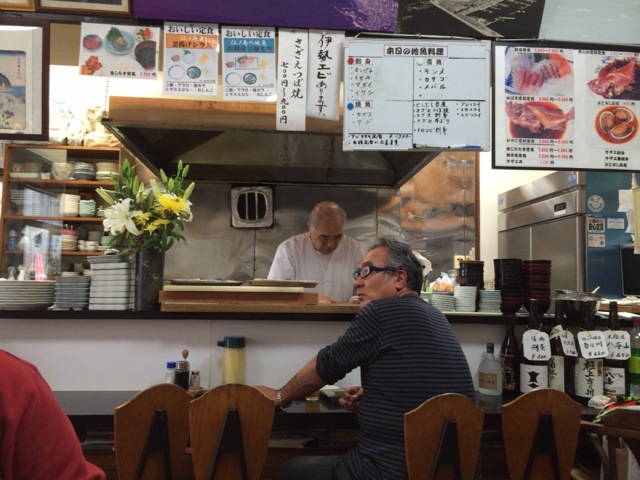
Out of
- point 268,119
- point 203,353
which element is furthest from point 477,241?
point 203,353

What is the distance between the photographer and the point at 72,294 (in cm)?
238

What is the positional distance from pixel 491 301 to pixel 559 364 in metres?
0.42

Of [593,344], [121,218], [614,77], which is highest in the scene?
[614,77]

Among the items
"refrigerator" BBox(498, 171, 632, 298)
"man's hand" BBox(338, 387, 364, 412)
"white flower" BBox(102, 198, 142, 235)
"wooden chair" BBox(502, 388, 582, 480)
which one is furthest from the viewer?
"refrigerator" BBox(498, 171, 632, 298)

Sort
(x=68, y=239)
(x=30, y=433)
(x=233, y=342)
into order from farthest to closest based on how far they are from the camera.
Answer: (x=68, y=239)
(x=233, y=342)
(x=30, y=433)

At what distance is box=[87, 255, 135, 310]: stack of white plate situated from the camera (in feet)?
7.79

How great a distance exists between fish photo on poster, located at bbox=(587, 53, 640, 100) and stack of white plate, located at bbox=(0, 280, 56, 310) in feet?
9.05

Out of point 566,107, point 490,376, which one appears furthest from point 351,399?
point 566,107

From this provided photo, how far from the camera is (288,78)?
100 inches

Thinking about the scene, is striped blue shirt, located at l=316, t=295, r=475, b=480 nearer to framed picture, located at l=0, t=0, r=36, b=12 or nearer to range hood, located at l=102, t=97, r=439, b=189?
range hood, located at l=102, t=97, r=439, b=189

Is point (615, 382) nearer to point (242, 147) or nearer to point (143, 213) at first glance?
point (143, 213)

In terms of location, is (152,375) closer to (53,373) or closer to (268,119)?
(53,373)

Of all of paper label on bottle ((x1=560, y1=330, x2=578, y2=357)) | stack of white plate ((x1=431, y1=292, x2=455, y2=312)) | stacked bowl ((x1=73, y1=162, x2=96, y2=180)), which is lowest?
paper label on bottle ((x1=560, y1=330, x2=578, y2=357))

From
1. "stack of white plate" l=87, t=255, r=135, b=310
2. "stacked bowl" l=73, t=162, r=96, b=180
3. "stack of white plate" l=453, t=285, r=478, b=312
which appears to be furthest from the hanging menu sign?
"stacked bowl" l=73, t=162, r=96, b=180
